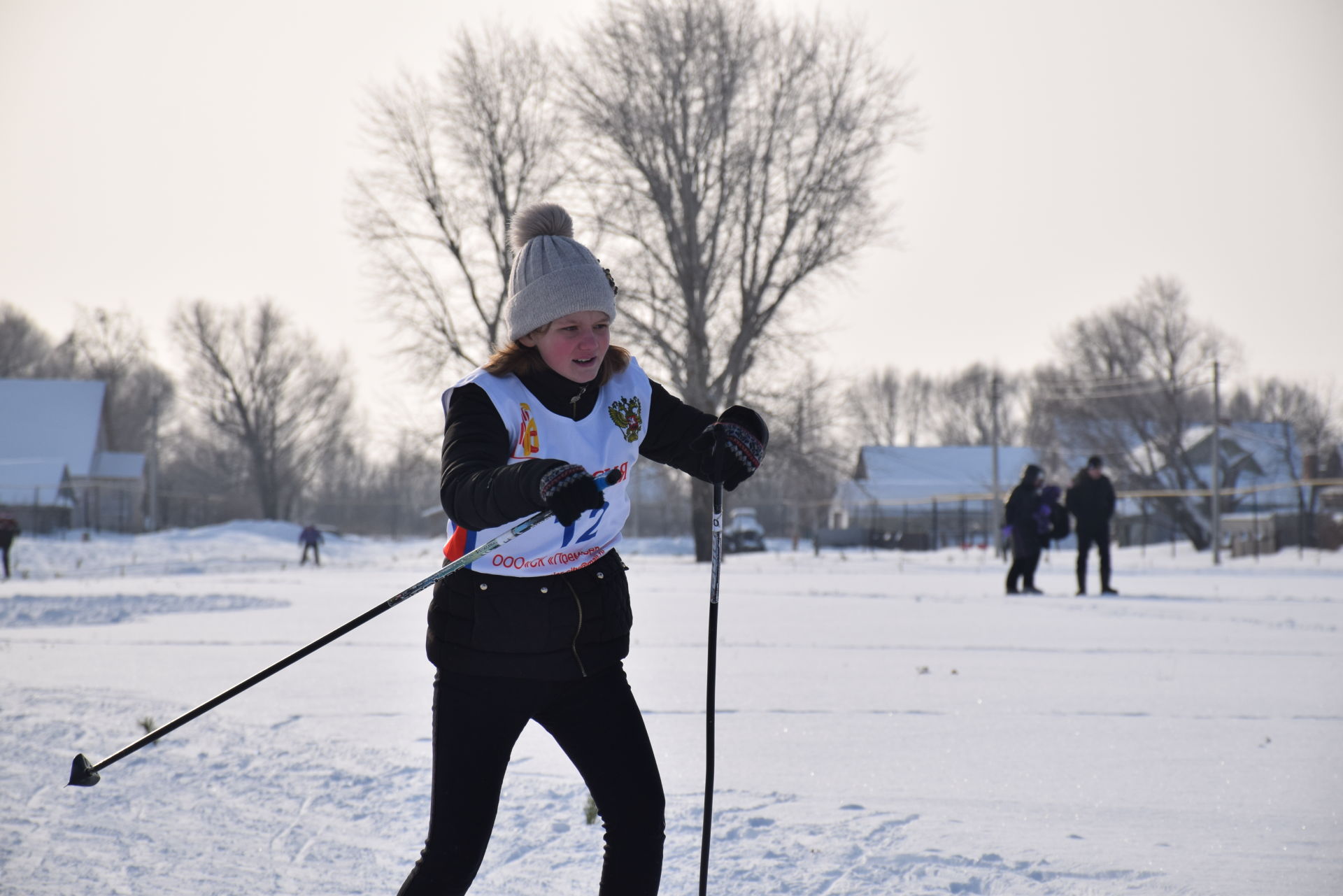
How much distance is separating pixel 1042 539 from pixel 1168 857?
39.4 ft

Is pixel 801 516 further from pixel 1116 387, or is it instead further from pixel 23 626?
pixel 23 626

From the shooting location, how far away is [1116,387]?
1860 inches

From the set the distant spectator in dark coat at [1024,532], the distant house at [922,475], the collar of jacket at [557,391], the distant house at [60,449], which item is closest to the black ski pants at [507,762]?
the collar of jacket at [557,391]

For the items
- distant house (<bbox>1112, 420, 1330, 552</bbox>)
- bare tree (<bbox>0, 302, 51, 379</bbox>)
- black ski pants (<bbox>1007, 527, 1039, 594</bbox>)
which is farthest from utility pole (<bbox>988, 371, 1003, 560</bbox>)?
bare tree (<bbox>0, 302, 51, 379</bbox>)

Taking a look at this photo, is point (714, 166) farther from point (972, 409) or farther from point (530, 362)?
point (972, 409)

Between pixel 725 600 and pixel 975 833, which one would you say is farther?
pixel 725 600

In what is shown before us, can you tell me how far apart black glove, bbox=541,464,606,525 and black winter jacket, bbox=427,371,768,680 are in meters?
0.12

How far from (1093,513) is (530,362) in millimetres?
12328

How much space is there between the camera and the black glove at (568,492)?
1997 mm

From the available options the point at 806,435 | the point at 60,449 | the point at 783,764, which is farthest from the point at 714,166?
the point at 60,449

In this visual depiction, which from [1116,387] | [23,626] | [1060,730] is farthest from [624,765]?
[1116,387]

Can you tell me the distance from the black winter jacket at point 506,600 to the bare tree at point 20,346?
67.0 meters

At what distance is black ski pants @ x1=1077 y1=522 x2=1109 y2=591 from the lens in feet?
43.7

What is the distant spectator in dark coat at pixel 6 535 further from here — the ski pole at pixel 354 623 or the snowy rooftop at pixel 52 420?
the snowy rooftop at pixel 52 420
